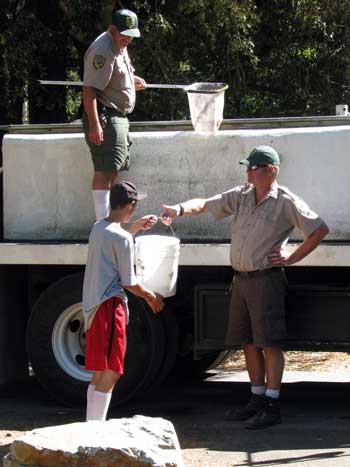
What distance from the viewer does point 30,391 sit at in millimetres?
9055

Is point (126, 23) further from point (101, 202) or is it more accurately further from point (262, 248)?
point (262, 248)

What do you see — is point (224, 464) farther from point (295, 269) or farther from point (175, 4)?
point (175, 4)

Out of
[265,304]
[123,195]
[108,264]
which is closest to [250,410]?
[265,304]

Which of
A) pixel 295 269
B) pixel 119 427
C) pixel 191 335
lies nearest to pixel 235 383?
pixel 191 335

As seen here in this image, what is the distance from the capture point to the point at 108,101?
7613 millimetres

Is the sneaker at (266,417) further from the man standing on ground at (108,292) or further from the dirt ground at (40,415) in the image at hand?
the man standing on ground at (108,292)

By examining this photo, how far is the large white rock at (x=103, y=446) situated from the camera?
524 cm

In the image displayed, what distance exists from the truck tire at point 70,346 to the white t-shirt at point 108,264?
1.48m

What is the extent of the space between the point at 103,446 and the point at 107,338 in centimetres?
118

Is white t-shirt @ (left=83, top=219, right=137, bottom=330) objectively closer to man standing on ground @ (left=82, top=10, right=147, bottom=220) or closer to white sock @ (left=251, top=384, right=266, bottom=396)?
man standing on ground @ (left=82, top=10, right=147, bottom=220)

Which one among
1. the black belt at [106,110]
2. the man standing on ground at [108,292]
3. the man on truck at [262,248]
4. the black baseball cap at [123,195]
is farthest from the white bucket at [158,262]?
the black belt at [106,110]

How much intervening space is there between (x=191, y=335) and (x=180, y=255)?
1010mm

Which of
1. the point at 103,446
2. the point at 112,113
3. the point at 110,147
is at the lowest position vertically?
the point at 103,446

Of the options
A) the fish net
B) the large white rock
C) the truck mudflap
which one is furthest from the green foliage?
the large white rock
